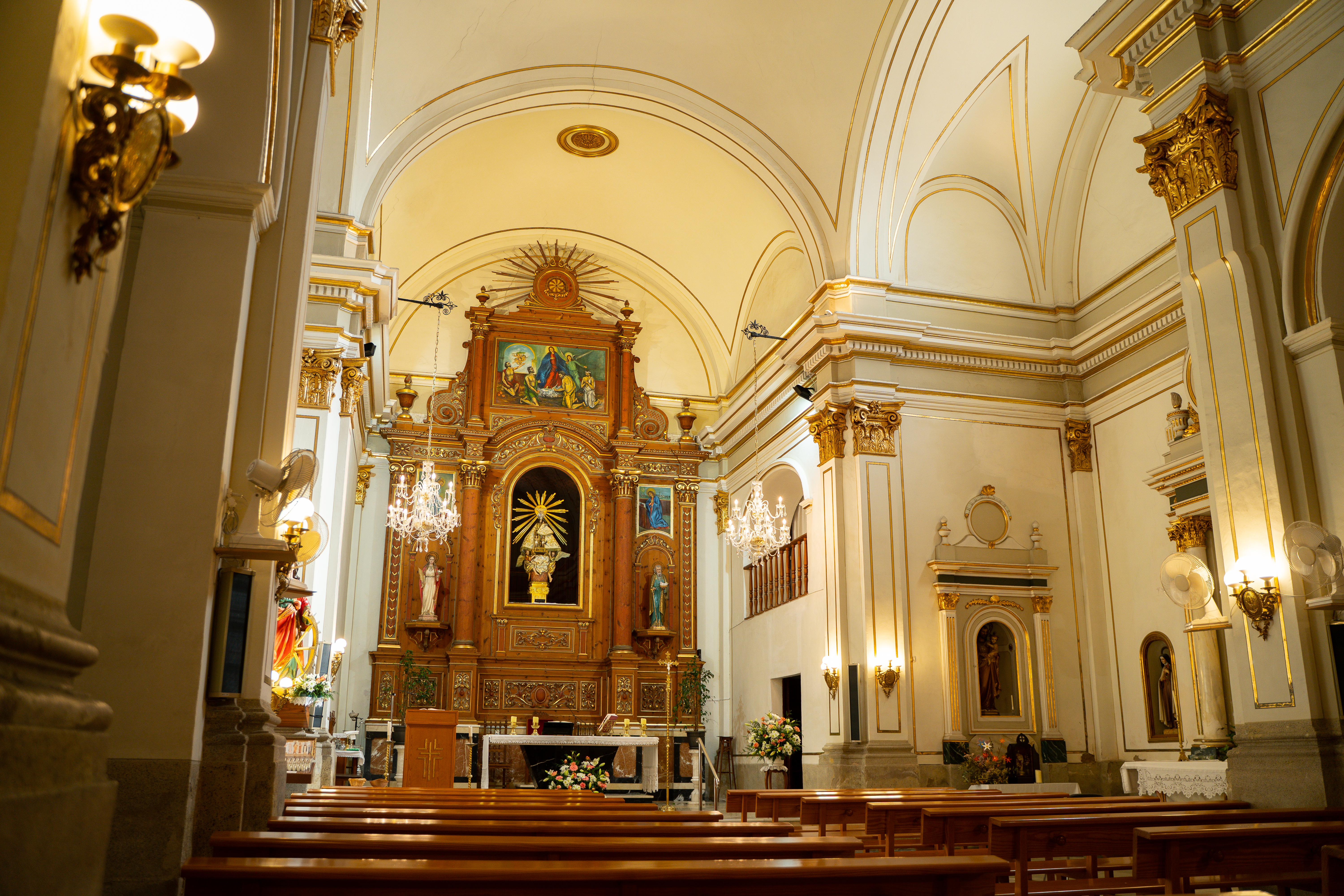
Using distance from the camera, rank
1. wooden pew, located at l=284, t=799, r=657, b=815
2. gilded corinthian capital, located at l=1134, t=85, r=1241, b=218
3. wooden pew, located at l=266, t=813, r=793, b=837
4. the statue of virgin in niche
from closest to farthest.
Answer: wooden pew, located at l=266, t=813, r=793, b=837 < wooden pew, located at l=284, t=799, r=657, b=815 < gilded corinthian capital, located at l=1134, t=85, r=1241, b=218 < the statue of virgin in niche

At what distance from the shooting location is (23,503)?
7.58 feet

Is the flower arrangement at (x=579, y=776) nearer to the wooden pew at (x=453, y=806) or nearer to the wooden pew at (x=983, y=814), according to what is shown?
the wooden pew at (x=453, y=806)

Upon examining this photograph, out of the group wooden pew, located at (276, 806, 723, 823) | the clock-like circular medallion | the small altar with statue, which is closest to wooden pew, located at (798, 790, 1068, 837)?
wooden pew, located at (276, 806, 723, 823)

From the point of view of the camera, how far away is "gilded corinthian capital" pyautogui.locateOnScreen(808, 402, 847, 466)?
13781 millimetres

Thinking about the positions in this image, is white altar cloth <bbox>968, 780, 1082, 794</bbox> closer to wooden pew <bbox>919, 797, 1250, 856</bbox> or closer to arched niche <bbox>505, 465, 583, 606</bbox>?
wooden pew <bbox>919, 797, 1250, 856</bbox>

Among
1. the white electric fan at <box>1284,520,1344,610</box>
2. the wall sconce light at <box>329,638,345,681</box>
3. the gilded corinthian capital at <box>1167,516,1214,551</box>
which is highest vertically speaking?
the gilded corinthian capital at <box>1167,516,1214,551</box>

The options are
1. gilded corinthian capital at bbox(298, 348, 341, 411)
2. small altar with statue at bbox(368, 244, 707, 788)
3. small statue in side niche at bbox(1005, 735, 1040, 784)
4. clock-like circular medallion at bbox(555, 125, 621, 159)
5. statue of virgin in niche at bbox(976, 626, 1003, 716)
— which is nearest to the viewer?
gilded corinthian capital at bbox(298, 348, 341, 411)

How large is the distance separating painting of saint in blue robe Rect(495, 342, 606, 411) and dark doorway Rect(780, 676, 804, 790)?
6165mm

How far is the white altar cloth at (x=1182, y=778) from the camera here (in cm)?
961

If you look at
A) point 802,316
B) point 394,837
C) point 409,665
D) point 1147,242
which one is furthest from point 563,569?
point 394,837

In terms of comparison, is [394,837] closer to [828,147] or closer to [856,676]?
[856,676]

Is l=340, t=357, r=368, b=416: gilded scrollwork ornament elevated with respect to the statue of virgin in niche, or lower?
elevated

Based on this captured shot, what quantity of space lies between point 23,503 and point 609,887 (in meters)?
1.85

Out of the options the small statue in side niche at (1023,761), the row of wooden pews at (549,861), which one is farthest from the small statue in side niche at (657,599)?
the row of wooden pews at (549,861)
